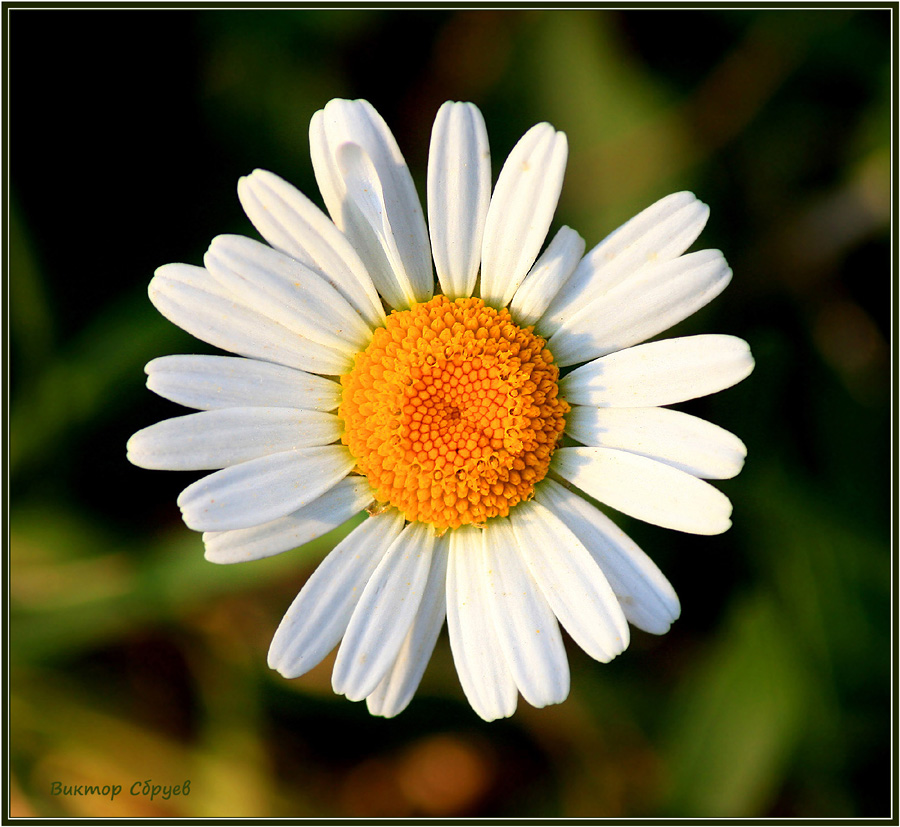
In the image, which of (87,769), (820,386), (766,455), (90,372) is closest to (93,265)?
(90,372)

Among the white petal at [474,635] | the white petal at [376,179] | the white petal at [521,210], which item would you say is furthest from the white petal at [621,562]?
the white petal at [376,179]

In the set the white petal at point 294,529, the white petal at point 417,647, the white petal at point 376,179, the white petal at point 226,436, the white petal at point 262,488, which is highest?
the white petal at point 376,179

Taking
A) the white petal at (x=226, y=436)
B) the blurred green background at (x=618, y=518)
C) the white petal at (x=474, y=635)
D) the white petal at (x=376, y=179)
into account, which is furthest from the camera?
the blurred green background at (x=618, y=518)

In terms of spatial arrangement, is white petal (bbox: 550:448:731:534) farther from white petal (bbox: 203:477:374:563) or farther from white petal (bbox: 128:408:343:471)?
white petal (bbox: 128:408:343:471)

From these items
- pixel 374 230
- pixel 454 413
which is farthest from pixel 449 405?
pixel 374 230

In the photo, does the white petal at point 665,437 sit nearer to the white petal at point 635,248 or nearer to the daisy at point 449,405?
the daisy at point 449,405

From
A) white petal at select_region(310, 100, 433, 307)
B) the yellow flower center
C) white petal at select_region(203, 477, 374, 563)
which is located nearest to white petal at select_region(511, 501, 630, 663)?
the yellow flower center

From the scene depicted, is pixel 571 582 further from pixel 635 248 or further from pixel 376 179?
pixel 376 179
